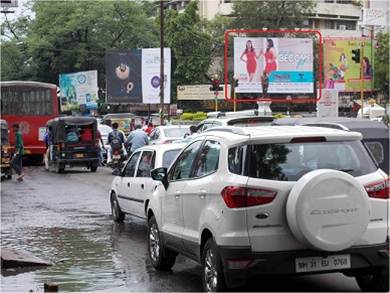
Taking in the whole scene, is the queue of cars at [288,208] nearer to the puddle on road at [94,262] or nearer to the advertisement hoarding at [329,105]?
the puddle on road at [94,262]

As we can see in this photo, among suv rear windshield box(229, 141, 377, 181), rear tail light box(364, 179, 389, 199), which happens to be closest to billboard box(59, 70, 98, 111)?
suv rear windshield box(229, 141, 377, 181)

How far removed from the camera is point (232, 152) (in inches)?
270

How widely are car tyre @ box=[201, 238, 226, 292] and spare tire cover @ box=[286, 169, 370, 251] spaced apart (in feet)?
2.56

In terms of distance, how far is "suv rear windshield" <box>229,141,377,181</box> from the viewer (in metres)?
6.58

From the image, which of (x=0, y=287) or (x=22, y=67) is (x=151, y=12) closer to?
(x=22, y=67)

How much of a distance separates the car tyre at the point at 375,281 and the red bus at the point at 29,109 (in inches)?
1022

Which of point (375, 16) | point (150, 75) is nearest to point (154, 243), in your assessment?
point (150, 75)

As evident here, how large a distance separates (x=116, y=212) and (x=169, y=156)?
82.4 inches

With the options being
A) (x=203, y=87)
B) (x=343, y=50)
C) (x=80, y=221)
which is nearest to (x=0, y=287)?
(x=80, y=221)

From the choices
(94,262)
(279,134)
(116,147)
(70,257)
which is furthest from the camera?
(116,147)

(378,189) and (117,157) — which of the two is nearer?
(378,189)

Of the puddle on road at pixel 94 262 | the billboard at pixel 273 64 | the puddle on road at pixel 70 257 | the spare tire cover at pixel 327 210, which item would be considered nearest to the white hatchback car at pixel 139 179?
the puddle on road at pixel 94 262

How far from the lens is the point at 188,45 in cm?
7375

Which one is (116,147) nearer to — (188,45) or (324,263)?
(324,263)
